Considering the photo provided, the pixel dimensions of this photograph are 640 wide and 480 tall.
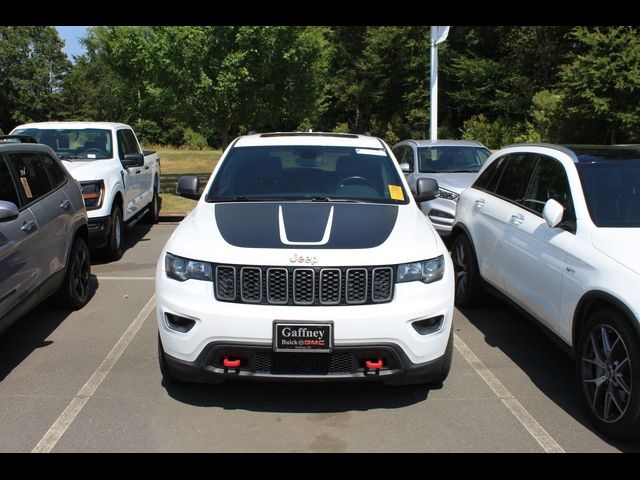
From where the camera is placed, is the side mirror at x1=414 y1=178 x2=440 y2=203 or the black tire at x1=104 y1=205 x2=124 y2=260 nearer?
the side mirror at x1=414 y1=178 x2=440 y2=203

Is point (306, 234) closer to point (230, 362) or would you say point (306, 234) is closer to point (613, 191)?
A: point (230, 362)

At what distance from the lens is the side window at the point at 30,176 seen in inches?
203

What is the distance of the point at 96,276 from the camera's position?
7.69 m

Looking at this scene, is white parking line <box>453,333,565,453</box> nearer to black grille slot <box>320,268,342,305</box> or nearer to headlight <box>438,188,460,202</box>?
black grille slot <box>320,268,342,305</box>

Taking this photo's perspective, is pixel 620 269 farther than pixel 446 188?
No

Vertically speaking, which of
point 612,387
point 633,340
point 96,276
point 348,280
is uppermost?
point 348,280

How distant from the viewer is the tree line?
1388 cm

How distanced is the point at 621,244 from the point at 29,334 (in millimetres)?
4801

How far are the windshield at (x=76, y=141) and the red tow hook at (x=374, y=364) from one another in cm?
665

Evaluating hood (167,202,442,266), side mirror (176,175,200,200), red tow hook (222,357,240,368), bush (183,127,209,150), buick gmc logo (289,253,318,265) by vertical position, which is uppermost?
side mirror (176,175,200,200)

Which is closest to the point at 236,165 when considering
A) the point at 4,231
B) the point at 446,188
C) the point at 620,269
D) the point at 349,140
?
the point at 349,140

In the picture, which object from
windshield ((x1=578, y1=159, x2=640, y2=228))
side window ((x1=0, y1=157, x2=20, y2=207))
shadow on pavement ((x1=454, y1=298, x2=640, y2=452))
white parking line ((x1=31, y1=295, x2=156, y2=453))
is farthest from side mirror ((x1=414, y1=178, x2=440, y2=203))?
side window ((x1=0, y1=157, x2=20, y2=207))

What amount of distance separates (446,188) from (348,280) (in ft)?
19.4
